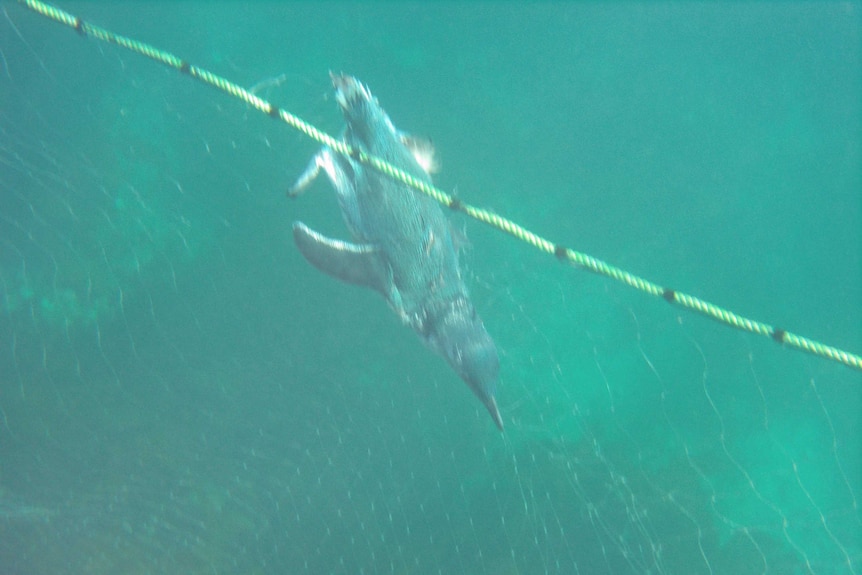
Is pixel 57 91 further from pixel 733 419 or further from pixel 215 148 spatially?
pixel 733 419

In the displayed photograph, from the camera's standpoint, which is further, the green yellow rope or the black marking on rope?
the black marking on rope

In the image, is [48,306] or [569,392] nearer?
[48,306]

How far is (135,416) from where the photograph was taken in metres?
5.71

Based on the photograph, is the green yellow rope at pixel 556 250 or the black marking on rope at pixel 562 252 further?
the black marking on rope at pixel 562 252

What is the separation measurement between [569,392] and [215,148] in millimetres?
5174

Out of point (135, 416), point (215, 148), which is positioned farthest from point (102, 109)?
point (135, 416)

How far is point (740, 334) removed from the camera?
9000 millimetres

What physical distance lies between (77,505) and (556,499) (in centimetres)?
438

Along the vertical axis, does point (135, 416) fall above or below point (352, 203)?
below

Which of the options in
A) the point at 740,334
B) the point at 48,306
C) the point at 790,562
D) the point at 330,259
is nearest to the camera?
the point at 330,259

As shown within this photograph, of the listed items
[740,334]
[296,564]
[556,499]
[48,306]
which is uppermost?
[740,334]

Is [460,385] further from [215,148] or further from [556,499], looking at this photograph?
[215,148]

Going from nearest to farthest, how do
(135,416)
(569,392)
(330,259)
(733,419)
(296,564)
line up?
1. (330,259)
2. (296,564)
3. (135,416)
4. (569,392)
5. (733,419)

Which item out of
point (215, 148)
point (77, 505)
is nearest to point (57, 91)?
point (215, 148)
